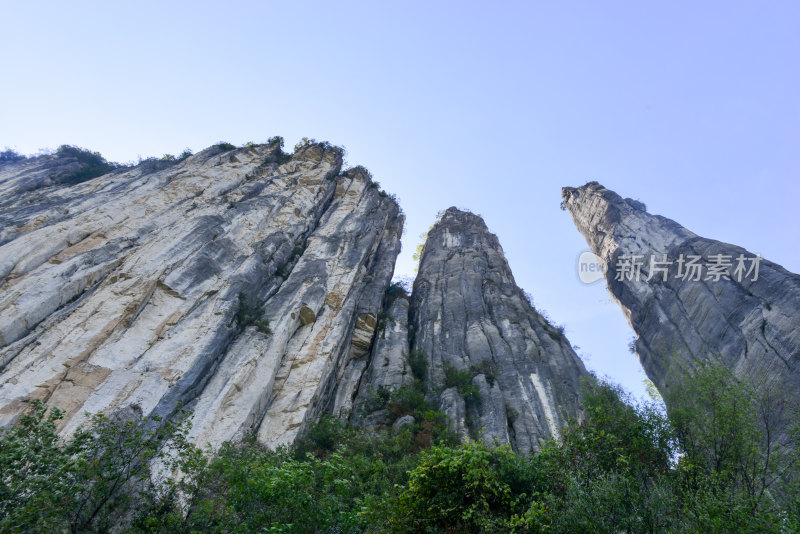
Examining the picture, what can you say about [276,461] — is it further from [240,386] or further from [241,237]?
[241,237]

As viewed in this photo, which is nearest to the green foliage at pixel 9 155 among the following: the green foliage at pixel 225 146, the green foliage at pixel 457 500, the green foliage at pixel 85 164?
the green foliage at pixel 85 164

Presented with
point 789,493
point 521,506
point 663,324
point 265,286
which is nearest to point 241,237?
point 265,286

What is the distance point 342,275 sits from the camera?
95.8ft

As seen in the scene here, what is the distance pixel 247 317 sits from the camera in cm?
2256

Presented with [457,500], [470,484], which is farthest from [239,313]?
[470,484]

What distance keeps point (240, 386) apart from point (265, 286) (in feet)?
25.6

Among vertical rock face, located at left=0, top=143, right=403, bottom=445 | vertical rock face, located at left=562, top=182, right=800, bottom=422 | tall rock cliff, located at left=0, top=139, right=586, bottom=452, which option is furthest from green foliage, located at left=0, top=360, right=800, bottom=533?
vertical rock face, located at left=0, top=143, right=403, bottom=445

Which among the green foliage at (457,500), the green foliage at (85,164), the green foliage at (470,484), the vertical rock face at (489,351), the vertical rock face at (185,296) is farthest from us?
the green foliage at (85,164)

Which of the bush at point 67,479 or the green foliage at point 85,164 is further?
the green foliage at point 85,164
